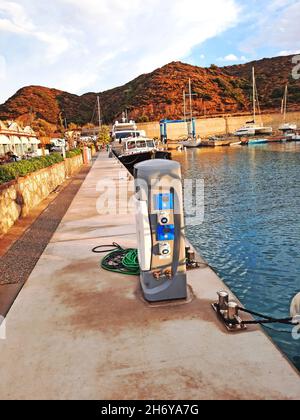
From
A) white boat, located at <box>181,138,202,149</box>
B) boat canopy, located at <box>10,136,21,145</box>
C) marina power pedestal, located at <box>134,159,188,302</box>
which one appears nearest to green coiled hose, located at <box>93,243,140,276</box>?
marina power pedestal, located at <box>134,159,188,302</box>

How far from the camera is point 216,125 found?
92.9 meters

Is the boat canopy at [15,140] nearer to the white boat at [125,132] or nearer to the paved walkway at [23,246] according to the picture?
the white boat at [125,132]

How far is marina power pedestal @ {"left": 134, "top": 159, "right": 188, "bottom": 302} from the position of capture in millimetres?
4367

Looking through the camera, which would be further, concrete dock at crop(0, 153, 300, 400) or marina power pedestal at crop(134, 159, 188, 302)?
marina power pedestal at crop(134, 159, 188, 302)

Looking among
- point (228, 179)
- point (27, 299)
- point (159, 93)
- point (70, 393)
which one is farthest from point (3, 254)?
point (159, 93)

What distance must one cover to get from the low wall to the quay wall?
73627 mm

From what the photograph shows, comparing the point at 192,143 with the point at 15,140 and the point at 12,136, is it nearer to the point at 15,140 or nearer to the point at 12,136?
the point at 15,140

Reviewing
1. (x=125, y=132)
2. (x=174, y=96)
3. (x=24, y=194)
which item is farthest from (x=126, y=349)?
(x=174, y=96)

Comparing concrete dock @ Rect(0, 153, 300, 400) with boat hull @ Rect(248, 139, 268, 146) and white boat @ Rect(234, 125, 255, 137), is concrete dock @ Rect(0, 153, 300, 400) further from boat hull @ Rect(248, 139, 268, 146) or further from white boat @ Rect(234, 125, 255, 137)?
white boat @ Rect(234, 125, 255, 137)

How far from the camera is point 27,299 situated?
5047 mm

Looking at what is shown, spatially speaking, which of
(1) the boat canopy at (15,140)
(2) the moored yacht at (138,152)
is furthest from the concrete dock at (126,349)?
(1) the boat canopy at (15,140)

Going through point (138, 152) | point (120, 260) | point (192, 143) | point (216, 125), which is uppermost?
point (216, 125)

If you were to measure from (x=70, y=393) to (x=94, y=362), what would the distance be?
0.45 metres

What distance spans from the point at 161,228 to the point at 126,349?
60.9 inches
